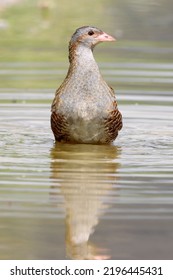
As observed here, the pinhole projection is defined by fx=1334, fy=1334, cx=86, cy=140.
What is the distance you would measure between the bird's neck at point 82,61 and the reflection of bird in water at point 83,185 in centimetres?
73

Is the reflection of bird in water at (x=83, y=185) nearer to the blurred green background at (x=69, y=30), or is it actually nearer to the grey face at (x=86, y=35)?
the grey face at (x=86, y=35)

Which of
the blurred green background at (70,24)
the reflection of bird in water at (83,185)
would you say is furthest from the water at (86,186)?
the blurred green background at (70,24)

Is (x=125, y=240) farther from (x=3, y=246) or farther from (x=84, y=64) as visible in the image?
(x=84, y=64)

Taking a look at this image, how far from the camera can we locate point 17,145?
12.6 metres

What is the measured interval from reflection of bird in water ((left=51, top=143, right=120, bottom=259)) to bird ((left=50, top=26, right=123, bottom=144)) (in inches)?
5.6

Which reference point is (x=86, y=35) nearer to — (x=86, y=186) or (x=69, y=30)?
(x=86, y=186)

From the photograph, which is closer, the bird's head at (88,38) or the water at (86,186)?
the water at (86,186)

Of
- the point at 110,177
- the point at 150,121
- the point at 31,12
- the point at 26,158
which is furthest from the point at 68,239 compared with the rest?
the point at 31,12

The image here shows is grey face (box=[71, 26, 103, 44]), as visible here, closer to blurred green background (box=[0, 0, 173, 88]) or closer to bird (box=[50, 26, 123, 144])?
bird (box=[50, 26, 123, 144])

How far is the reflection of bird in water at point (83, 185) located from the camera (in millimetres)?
8867

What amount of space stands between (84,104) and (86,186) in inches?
78.5

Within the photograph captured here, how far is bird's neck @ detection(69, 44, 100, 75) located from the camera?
498 inches

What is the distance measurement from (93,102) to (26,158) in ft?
3.47

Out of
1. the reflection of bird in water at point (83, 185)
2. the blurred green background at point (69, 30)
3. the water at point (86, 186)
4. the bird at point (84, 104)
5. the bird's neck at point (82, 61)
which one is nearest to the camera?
the water at point (86, 186)
